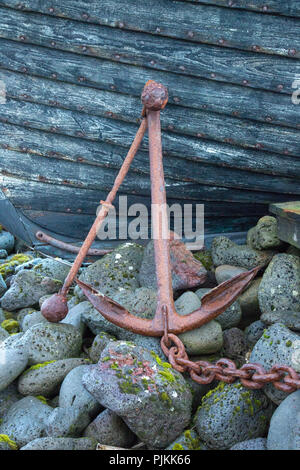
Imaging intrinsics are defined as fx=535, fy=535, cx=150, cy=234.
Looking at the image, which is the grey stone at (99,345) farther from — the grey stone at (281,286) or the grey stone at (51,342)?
the grey stone at (281,286)

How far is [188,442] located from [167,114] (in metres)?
1.94

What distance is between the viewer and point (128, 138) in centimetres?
337

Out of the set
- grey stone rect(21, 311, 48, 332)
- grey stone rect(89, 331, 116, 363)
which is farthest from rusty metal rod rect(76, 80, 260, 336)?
grey stone rect(21, 311, 48, 332)

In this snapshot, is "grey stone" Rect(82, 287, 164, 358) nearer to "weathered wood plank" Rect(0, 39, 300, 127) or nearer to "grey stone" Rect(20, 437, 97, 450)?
"grey stone" Rect(20, 437, 97, 450)

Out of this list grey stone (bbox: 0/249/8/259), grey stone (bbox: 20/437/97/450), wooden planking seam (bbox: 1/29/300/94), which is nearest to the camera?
grey stone (bbox: 20/437/97/450)

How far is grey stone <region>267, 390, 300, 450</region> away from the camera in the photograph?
1864 mm

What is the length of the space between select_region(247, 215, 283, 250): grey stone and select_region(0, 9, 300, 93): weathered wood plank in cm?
78

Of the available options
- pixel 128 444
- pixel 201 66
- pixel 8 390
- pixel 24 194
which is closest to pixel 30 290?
pixel 24 194

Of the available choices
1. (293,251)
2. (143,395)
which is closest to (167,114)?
(293,251)

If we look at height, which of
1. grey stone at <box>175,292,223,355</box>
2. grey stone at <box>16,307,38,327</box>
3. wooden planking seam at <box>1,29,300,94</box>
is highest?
wooden planking seam at <box>1,29,300,94</box>

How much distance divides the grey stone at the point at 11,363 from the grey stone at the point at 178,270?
0.89 metres

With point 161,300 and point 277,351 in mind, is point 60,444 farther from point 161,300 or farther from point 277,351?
point 277,351

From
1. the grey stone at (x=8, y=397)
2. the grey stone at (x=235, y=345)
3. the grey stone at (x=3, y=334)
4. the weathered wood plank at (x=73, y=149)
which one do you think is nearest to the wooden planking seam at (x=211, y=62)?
the weathered wood plank at (x=73, y=149)
